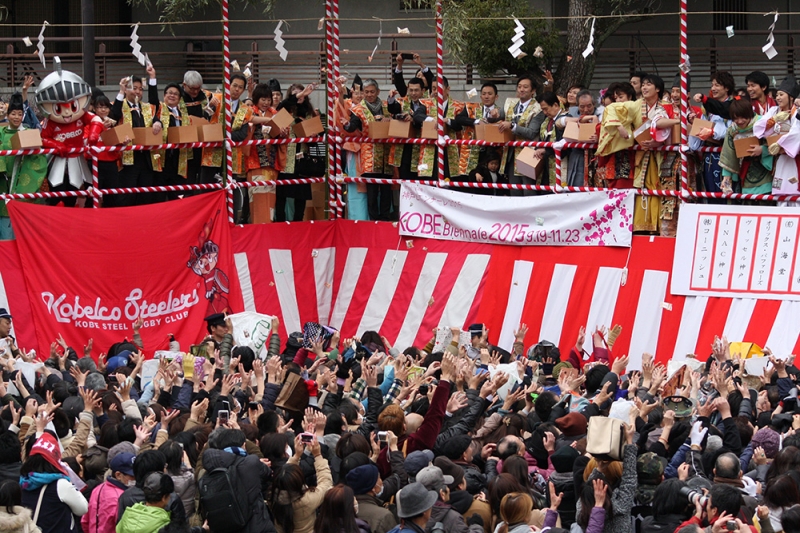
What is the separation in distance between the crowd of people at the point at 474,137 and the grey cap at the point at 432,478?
783cm

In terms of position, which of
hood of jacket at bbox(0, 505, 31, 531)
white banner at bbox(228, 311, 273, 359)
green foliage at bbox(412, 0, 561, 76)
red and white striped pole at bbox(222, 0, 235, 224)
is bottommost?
white banner at bbox(228, 311, 273, 359)

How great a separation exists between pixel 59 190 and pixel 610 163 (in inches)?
269

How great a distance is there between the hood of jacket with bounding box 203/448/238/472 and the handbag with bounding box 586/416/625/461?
228 centimetres

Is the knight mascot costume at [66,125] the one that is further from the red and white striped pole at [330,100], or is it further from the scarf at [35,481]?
the scarf at [35,481]

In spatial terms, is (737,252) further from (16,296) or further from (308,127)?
(16,296)

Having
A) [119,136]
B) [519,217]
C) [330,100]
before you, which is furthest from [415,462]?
[330,100]

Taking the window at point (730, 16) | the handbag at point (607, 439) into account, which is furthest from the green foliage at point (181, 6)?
the handbag at point (607, 439)

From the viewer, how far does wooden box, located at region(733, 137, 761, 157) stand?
14938mm

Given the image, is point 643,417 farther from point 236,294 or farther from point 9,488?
point 236,294

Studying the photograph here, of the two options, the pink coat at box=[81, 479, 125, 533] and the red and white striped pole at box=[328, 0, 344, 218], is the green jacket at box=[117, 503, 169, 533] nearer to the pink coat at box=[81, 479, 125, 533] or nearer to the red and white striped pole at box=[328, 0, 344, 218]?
the pink coat at box=[81, 479, 125, 533]

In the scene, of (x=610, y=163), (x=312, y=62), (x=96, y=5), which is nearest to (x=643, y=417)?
(x=610, y=163)

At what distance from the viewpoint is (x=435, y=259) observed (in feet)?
58.5

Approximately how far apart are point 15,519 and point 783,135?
31.9 ft

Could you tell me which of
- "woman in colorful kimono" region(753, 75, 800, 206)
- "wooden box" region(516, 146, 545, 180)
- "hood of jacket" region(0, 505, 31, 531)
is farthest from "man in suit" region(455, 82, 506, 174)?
"hood of jacket" region(0, 505, 31, 531)
